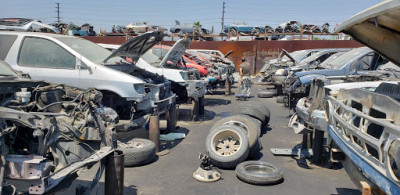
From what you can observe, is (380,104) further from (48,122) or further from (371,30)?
(48,122)

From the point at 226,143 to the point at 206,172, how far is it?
31.7 inches

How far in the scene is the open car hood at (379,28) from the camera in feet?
9.87

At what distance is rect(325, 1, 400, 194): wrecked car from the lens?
262cm

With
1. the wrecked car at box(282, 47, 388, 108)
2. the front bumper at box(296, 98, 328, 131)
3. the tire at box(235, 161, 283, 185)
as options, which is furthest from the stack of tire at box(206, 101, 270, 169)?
the wrecked car at box(282, 47, 388, 108)

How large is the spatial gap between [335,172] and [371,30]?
2.36m

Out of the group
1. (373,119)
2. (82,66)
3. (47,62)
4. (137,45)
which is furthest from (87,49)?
(373,119)

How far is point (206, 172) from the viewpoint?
5145mm

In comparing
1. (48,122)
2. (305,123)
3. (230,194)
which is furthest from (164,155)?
(48,122)

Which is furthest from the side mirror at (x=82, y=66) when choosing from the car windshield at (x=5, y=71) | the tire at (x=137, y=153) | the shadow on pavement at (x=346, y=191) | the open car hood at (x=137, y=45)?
the shadow on pavement at (x=346, y=191)

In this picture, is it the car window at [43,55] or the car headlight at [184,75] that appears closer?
the car window at [43,55]

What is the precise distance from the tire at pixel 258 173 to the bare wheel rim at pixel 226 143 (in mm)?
427

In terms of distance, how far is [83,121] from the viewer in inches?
150

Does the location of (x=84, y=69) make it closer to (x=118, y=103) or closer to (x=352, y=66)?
(x=118, y=103)

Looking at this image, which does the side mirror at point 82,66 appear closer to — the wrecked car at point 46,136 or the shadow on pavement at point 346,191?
the wrecked car at point 46,136
